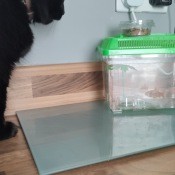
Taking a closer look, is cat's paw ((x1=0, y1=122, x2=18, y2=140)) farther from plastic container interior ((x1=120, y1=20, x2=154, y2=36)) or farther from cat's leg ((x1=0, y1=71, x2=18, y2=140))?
plastic container interior ((x1=120, y1=20, x2=154, y2=36))

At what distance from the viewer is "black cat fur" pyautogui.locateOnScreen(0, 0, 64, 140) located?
0.58 metres

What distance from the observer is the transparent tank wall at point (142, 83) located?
0.69 meters

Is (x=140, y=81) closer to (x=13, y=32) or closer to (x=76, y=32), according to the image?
(x=76, y=32)

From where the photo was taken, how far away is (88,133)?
21.7 inches

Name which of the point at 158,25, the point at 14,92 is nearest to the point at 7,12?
the point at 14,92

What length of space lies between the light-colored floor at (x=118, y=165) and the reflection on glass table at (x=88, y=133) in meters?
0.01

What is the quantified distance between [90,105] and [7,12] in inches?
15.0

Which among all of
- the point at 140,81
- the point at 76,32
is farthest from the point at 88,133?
the point at 76,32

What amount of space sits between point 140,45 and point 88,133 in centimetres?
28

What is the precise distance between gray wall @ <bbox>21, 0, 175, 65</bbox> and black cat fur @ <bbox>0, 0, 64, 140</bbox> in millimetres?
Result: 66

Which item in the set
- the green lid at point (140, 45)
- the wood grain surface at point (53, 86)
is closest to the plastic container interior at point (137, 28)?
the green lid at point (140, 45)

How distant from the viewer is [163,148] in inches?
18.8

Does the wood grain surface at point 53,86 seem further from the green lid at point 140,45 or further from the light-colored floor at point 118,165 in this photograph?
the light-colored floor at point 118,165

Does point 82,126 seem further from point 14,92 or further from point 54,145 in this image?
point 14,92
